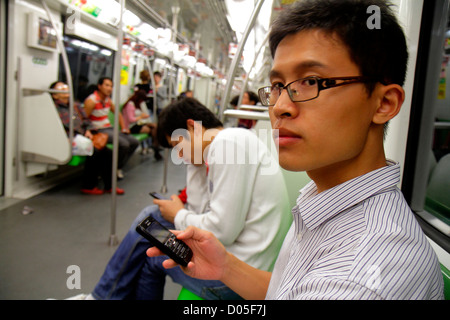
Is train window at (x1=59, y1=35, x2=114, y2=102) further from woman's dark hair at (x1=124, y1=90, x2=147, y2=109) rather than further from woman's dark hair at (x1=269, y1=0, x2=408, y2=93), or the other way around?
woman's dark hair at (x1=269, y1=0, x2=408, y2=93)

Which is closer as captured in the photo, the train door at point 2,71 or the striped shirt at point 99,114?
the train door at point 2,71

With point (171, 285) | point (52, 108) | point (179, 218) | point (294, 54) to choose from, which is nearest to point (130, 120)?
point (52, 108)

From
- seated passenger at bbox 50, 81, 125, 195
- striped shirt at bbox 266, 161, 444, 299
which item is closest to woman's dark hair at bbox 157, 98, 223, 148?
striped shirt at bbox 266, 161, 444, 299

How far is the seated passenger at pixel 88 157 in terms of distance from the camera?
3.61 meters

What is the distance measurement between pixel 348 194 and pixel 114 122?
2.23 m

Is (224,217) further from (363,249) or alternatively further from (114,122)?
(114,122)

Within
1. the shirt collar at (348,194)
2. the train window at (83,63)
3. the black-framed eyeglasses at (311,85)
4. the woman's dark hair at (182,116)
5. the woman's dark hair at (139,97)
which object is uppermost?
the train window at (83,63)

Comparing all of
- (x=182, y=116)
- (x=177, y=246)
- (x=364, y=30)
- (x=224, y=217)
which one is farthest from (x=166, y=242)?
(x=182, y=116)

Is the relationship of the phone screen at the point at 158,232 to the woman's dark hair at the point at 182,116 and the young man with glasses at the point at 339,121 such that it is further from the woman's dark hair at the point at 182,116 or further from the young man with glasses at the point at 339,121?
the woman's dark hair at the point at 182,116

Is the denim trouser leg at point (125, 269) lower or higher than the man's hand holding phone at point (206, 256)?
lower

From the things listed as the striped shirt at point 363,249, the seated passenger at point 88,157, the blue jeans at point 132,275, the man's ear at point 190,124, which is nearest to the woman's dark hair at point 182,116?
the man's ear at point 190,124

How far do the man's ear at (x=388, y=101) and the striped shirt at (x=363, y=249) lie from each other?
0.31 feet

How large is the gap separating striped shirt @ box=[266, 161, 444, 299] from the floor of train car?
61.5 inches

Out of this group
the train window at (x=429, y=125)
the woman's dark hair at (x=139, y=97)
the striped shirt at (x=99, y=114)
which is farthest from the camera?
the woman's dark hair at (x=139, y=97)
